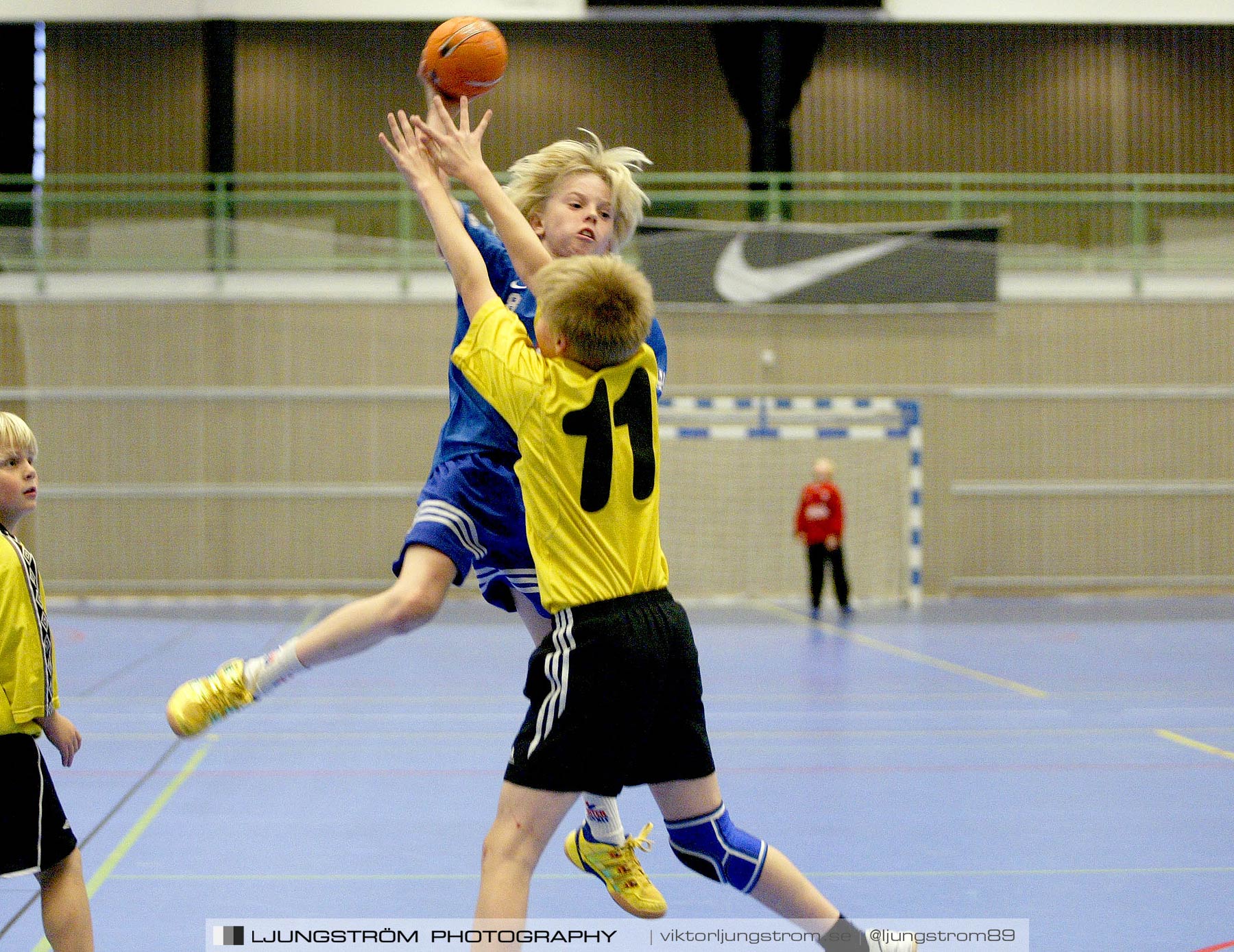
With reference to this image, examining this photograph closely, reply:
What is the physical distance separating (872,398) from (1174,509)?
4.19 meters

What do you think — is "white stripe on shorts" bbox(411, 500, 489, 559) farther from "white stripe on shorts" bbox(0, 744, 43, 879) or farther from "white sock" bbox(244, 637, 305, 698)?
"white stripe on shorts" bbox(0, 744, 43, 879)

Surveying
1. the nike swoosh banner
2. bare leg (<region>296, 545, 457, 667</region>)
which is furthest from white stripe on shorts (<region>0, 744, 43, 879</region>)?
the nike swoosh banner

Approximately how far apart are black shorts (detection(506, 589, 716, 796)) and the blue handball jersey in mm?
711

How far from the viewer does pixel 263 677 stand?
2.79 meters

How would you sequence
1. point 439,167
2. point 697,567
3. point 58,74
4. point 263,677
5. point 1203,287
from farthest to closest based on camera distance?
point 58,74
point 1203,287
point 697,567
point 439,167
point 263,677

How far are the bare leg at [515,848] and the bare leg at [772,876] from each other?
27 cm

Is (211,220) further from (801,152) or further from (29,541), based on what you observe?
(801,152)

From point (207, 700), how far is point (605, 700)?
0.91m

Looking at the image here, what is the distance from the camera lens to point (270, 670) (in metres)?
2.79

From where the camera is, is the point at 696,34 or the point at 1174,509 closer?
the point at 1174,509

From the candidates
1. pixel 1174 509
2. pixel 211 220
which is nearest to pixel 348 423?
pixel 211 220

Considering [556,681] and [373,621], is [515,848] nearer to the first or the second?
[556,681]

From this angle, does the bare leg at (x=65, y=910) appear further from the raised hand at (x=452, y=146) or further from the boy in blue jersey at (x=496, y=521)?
the raised hand at (x=452, y=146)

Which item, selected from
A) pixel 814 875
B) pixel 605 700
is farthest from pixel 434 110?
pixel 814 875
